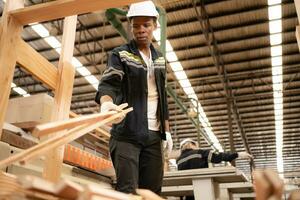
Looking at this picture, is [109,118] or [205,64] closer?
[109,118]

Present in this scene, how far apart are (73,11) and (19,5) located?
1.08 ft

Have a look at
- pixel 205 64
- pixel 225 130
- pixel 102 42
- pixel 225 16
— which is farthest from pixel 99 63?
pixel 225 130

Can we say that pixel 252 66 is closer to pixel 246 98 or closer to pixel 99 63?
pixel 246 98

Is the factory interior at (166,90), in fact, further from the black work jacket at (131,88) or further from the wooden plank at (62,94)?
the black work jacket at (131,88)

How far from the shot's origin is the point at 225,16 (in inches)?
343

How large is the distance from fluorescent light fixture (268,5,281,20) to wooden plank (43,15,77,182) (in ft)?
23.4

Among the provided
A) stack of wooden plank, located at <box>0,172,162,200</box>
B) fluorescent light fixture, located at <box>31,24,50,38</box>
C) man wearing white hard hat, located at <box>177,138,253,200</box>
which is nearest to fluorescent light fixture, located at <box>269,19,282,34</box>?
man wearing white hard hat, located at <box>177,138,253,200</box>

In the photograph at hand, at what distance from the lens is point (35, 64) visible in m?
1.67

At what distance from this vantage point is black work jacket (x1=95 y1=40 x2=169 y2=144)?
1.92 metres

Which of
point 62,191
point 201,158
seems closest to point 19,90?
point 201,158

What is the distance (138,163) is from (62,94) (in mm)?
561

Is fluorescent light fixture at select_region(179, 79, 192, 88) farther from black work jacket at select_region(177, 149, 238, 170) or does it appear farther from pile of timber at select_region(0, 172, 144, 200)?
pile of timber at select_region(0, 172, 144, 200)

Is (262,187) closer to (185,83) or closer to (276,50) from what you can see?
(276,50)

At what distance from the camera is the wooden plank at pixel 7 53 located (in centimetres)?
147
